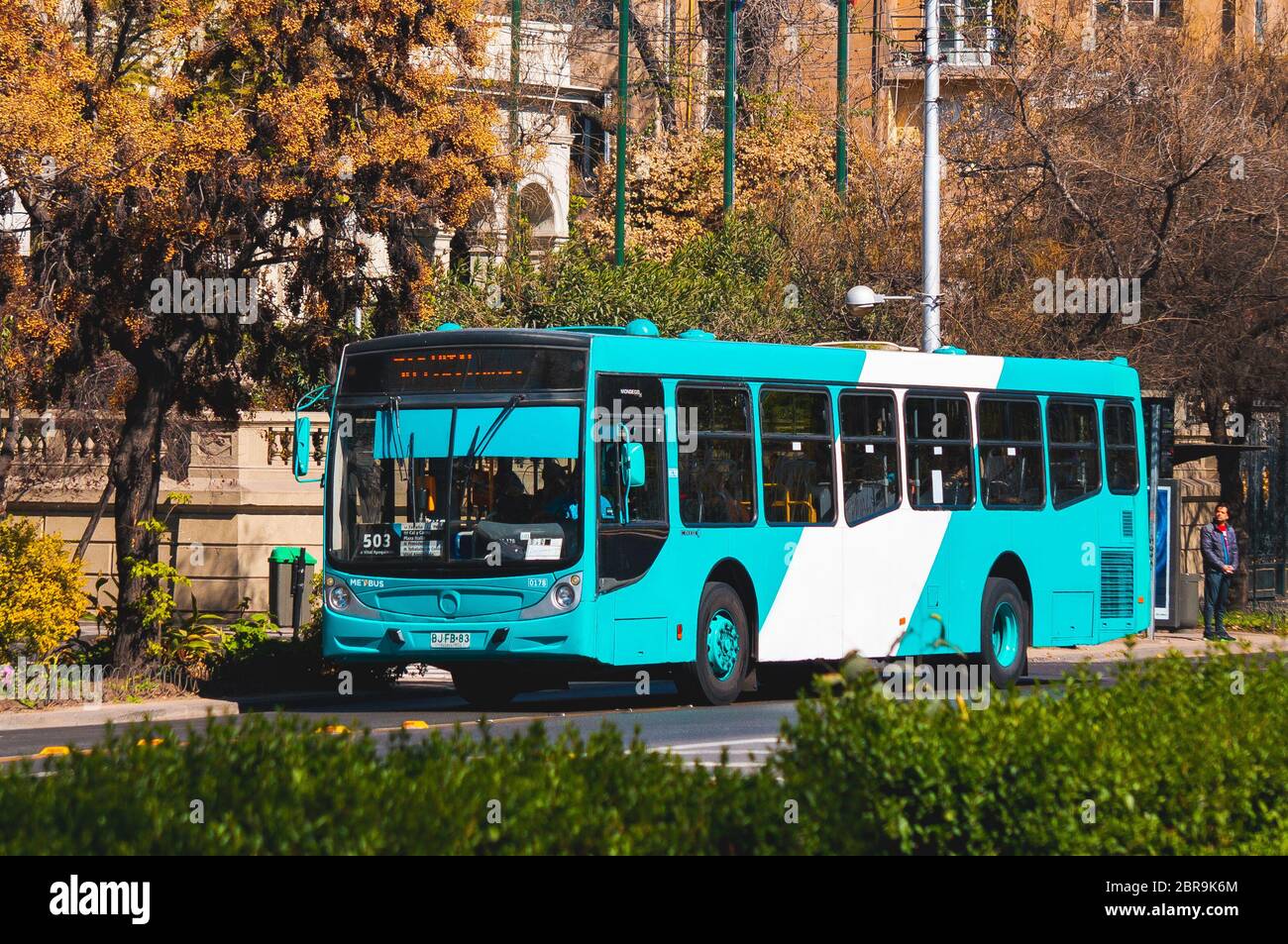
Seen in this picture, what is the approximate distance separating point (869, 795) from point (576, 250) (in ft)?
98.8

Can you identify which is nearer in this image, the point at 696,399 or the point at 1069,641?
the point at 696,399

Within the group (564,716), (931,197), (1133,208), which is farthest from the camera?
(1133,208)

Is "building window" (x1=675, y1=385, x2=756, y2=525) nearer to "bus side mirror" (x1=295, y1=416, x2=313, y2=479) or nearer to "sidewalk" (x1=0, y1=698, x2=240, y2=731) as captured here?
"bus side mirror" (x1=295, y1=416, x2=313, y2=479)

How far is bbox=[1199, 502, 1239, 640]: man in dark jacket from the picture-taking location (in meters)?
29.2

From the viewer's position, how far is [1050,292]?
28297mm

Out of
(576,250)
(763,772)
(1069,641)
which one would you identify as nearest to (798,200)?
(576,250)

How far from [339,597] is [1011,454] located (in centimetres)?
770

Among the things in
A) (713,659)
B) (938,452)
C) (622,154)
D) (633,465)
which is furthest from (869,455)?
(622,154)

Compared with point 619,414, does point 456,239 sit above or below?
above

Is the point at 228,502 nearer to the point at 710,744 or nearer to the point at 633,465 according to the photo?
the point at 633,465

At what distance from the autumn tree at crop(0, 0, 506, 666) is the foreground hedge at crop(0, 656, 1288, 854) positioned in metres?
12.2

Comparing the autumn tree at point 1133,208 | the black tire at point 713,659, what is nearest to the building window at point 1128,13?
the autumn tree at point 1133,208

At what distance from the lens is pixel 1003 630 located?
21.5 meters
